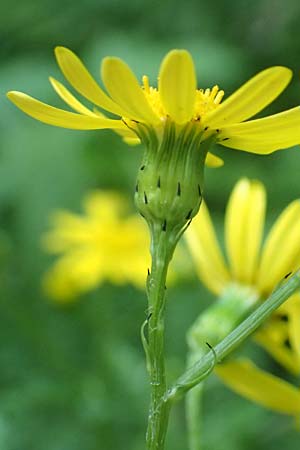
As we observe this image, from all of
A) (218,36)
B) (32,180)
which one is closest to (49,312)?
(32,180)

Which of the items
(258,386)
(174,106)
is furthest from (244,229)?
(174,106)

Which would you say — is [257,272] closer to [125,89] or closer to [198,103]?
[198,103]

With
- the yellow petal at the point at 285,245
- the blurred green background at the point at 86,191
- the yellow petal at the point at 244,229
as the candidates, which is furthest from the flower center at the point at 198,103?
the blurred green background at the point at 86,191

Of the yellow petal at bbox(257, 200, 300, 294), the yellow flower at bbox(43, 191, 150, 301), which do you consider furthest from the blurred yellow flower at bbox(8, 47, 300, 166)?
the yellow flower at bbox(43, 191, 150, 301)

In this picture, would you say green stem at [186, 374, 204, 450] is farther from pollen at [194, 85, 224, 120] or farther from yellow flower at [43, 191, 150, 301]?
yellow flower at [43, 191, 150, 301]

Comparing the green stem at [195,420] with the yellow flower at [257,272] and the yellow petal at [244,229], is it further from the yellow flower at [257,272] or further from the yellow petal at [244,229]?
the yellow petal at [244,229]
